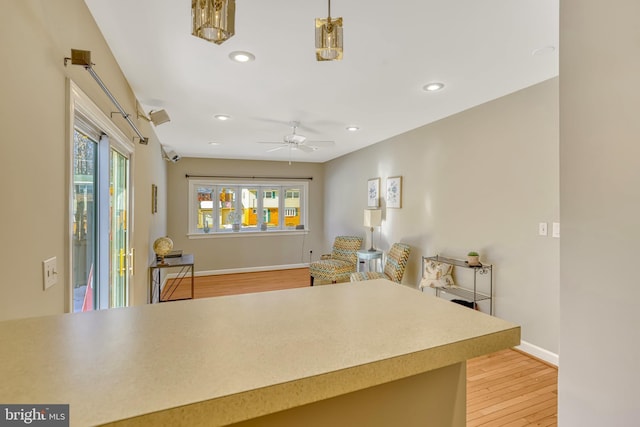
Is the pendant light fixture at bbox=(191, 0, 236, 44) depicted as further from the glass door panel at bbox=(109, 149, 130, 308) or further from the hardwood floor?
the hardwood floor

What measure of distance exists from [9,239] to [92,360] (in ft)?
2.63

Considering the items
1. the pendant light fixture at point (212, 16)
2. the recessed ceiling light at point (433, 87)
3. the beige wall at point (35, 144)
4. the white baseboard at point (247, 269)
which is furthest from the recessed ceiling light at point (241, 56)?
the white baseboard at point (247, 269)

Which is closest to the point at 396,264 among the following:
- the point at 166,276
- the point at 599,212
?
the point at 599,212

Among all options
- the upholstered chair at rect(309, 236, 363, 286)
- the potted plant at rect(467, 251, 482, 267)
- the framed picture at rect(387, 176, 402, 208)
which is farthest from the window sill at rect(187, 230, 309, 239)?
the potted plant at rect(467, 251, 482, 267)

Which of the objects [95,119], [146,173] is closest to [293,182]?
[146,173]

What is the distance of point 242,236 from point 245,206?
25.8 inches

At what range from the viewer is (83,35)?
1621 mm

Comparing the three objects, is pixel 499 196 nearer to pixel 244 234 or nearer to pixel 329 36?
pixel 329 36

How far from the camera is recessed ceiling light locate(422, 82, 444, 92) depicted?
2672 millimetres

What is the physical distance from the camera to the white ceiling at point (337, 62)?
170 centimetres

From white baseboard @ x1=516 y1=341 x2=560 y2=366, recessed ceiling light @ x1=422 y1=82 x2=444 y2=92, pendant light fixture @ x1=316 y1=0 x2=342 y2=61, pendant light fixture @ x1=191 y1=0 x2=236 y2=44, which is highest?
recessed ceiling light @ x1=422 y1=82 x2=444 y2=92

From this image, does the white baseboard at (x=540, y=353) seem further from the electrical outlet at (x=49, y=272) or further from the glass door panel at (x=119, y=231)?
the glass door panel at (x=119, y=231)

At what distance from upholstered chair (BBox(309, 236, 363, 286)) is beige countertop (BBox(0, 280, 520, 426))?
403 cm

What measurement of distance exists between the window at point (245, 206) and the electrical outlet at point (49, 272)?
16.9 ft
